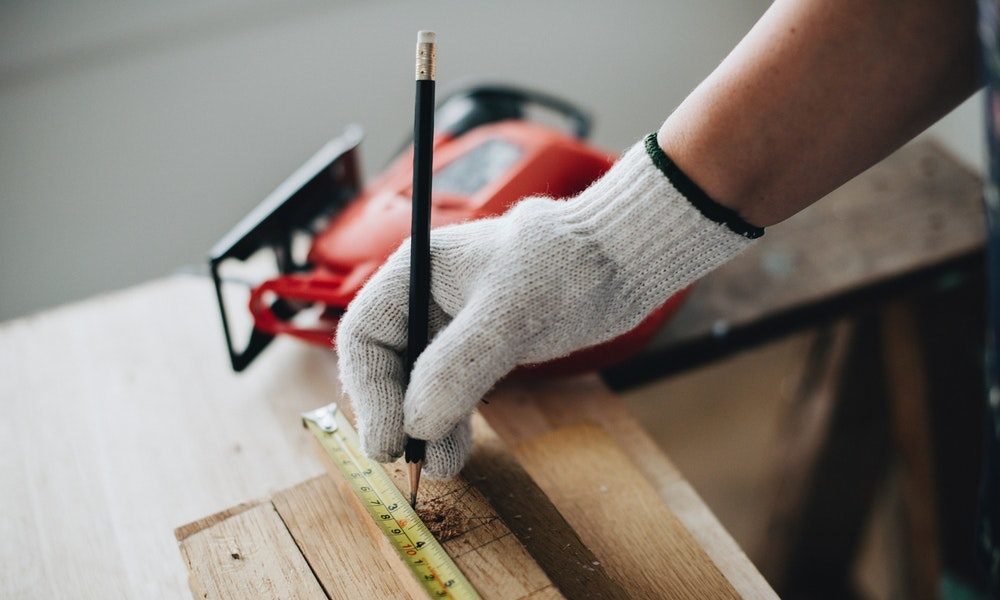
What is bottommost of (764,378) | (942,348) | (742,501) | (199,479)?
(742,501)

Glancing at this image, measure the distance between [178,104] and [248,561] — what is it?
128 cm

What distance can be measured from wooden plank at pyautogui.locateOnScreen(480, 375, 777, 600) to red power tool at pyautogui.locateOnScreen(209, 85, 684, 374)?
32 millimetres

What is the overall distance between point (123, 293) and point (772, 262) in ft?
2.93

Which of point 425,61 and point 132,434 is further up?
point 425,61

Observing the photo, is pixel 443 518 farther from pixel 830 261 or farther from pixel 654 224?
pixel 830 261

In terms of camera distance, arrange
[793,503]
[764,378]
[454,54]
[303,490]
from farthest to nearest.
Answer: [764,378], [454,54], [793,503], [303,490]

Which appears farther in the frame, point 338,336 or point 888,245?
point 888,245

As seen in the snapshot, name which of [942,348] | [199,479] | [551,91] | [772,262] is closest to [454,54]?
[551,91]

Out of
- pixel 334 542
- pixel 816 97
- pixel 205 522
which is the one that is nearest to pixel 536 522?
pixel 334 542

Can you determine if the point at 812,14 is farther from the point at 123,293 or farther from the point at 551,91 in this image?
the point at 551,91

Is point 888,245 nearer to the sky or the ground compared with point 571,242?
nearer to the ground

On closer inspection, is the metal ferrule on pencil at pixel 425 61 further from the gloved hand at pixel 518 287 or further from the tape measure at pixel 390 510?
the tape measure at pixel 390 510

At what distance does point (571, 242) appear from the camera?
2.06ft

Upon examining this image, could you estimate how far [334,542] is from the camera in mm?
653
